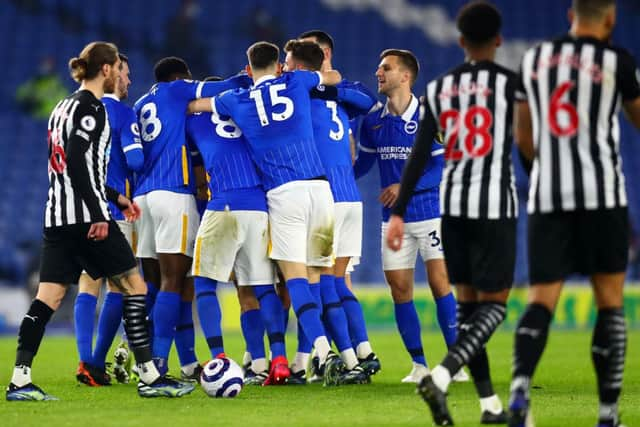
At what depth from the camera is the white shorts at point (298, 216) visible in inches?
303

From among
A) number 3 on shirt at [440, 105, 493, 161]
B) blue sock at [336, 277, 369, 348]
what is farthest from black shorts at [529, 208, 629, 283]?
blue sock at [336, 277, 369, 348]

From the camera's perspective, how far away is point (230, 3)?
25.3 metres

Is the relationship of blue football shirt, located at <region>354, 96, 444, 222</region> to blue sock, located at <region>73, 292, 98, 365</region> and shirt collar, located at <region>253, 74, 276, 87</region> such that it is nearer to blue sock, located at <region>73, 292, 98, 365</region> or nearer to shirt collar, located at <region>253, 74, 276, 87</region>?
shirt collar, located at <region>253, 74, 276, 87</region>

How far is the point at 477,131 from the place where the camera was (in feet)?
18.1

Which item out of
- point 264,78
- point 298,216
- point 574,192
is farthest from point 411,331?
point 574,192

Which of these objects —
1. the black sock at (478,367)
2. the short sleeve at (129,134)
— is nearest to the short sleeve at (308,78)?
the short sleeve at (129,134)

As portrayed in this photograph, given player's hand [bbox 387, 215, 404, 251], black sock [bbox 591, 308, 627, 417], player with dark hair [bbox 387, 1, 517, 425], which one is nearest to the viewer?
black sock [bbox 591, 308, 627, 417]

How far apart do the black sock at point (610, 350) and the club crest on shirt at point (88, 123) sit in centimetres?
322

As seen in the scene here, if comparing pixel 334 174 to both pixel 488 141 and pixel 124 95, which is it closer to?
pixel 124 95

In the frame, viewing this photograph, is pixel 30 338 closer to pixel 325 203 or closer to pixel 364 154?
pixel 325 203

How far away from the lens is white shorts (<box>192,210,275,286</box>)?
7633mm

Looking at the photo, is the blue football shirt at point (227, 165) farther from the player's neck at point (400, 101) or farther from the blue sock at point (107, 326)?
the player's neck at point (400, 101)

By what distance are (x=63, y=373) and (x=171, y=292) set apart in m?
2.11

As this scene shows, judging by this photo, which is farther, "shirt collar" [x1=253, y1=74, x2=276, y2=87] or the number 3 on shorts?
the number 3 on shorts
